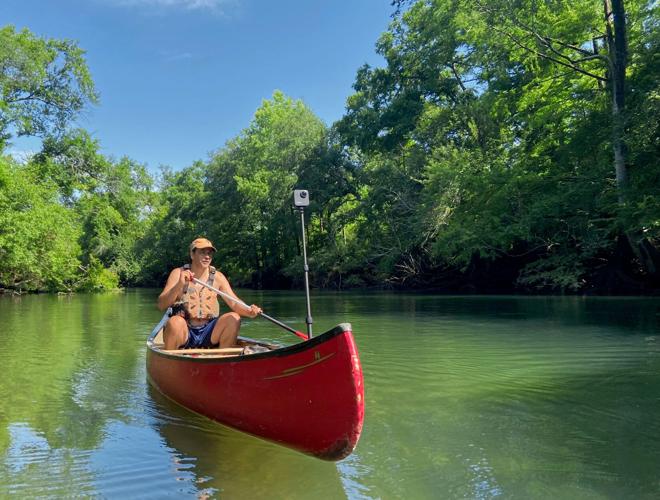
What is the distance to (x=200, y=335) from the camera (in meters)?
6.07

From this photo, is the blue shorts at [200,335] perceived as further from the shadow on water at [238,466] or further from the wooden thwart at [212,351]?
the shadow on water at [238,466]

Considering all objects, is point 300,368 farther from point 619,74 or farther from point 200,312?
point 619,74

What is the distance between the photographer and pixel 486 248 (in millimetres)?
22719

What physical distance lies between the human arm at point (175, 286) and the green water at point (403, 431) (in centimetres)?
108

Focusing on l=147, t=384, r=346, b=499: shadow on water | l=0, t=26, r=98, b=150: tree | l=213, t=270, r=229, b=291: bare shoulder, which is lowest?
l=147, t=384, r=346, b=499: shadow on water

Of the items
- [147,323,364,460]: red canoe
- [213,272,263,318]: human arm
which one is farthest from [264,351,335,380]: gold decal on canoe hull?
[213,272,263,318]: human arm

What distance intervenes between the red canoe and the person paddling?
103 centimetres

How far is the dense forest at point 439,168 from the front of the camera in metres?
17.6

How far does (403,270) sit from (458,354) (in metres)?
20.9

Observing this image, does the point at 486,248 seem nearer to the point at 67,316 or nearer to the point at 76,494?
the point at 67,316

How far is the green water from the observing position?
3654mm

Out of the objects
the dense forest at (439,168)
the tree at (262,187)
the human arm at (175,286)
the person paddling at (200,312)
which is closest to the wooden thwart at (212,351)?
the person paddling at (200,312)

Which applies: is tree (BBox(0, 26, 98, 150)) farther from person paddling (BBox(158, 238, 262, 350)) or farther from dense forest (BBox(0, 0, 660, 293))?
person paddling (BBox(158, 238, 262, 350))

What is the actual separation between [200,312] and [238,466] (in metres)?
2.35
